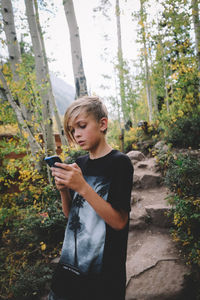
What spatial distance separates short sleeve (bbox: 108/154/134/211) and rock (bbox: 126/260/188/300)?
200 cm

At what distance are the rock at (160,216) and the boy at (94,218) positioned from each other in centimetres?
278

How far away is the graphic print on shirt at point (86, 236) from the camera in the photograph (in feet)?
3.20

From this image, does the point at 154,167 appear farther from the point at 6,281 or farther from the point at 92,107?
the point at 92,107

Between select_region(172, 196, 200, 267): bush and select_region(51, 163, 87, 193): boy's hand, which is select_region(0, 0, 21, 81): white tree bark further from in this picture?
select_region(172, 196, 200, 267): bush

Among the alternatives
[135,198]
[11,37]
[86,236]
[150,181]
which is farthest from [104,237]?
[11,37]

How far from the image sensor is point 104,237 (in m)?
0.99

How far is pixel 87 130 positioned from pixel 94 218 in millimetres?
538

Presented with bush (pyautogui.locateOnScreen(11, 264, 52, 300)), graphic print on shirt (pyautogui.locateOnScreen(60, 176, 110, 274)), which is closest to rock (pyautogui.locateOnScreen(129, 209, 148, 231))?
bush (pyautogui.locateOnScreen(11, 264, 52, 300))

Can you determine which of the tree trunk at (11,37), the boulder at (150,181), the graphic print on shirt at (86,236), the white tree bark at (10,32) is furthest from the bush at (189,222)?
the white tree bark at (10,32)

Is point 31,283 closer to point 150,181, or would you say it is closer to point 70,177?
point 70,177

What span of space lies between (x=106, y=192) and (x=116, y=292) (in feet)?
1.87

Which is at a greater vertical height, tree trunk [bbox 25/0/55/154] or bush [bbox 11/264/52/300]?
tree trunk [bbox 25/0/55/154]

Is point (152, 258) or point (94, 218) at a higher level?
point (94, 218)

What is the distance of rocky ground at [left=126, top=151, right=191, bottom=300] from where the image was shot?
7.44ft
